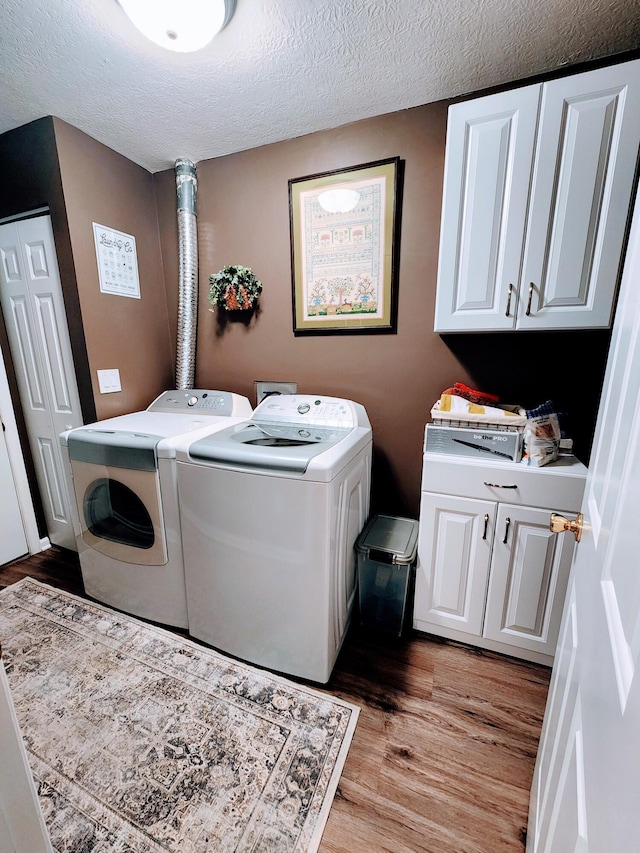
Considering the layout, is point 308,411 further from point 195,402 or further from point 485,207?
point 485,207

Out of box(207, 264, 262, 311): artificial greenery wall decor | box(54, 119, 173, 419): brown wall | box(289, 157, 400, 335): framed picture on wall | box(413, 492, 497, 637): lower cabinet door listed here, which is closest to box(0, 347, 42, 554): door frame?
box(54, 119, 173, 419): brown wall

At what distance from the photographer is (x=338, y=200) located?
179cm

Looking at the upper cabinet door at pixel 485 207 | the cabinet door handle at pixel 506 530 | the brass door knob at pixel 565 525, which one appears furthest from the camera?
the cabinet door handle at pixel 506 530

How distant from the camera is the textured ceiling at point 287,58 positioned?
45.9 inches

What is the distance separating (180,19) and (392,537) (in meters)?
2.06

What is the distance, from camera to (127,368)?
209cm

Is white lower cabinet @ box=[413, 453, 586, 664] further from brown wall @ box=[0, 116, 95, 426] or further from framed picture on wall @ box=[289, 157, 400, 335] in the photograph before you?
brown wall @ box=[0, 116, 95, 426]

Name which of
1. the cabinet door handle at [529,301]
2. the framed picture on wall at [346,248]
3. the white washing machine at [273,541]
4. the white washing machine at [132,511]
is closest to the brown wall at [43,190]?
the white washing machine at [132,511]

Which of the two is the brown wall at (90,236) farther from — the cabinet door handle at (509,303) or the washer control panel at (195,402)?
the cabinet door handle at (509,303)

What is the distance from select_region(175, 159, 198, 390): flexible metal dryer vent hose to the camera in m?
2.02

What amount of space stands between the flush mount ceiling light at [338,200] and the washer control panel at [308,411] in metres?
0.97

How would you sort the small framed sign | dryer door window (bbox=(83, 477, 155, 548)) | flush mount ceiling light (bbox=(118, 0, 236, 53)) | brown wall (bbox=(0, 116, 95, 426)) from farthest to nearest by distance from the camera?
the small framed sign, brown wall (bbox=(0, 116, 95, 426)), dryer door window (bbox=(83, 477, 155, 548)), flush mount ceiling light (bbox=(118, 0, 236, 53))

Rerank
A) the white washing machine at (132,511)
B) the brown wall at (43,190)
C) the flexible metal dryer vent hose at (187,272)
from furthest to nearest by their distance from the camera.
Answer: the flexible metal dryer vent hose at (187,272)
the brown wall at (43,190)
the white washing machine at (132,511)

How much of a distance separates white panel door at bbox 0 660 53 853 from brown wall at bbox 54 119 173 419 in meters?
1.64
